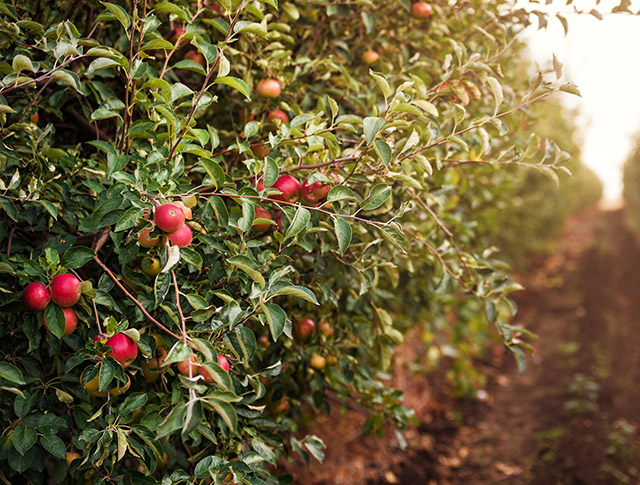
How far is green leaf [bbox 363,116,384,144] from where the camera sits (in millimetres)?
1201

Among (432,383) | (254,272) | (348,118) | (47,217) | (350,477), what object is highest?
(348,118)

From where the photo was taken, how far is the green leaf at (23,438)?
1057 mm

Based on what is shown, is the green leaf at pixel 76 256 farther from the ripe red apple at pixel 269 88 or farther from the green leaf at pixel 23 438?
the ripe red apple at pixel 269 88

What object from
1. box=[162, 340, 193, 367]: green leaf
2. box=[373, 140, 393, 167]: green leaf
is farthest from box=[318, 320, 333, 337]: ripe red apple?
box=[162, 340, 193, 367]: green leaf

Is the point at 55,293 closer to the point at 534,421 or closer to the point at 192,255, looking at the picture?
the point at 192,255

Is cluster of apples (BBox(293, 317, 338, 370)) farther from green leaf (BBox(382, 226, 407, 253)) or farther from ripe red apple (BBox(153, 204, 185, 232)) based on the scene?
ripe red apple (BBox(153, 204, 185, 232))

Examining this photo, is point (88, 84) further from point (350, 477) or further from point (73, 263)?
point (350, 477)

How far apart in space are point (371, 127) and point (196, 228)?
511 millimetres

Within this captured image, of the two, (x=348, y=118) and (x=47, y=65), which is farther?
(x=348, y=118)

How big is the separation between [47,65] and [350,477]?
2805mm

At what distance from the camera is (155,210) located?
108 centimetres

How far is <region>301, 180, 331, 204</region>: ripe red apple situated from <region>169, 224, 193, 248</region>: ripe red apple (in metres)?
0.35

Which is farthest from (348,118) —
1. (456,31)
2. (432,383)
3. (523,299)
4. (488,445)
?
(523,299)

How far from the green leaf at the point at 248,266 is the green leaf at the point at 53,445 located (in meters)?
0.58
